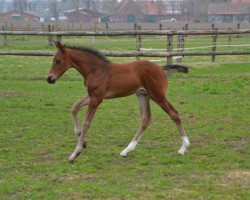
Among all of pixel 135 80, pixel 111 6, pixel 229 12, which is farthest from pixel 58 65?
pixel 111 6

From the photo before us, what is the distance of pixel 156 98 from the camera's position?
659cm

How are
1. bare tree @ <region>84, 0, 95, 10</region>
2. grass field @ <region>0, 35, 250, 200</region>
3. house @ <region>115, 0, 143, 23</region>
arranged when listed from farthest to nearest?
bare tree @ <region>84, 0, 95, 10</region>, house @ <region>115, 0, 143, 23</region>, grass field @ <region>0, 35, 250, 200</region>

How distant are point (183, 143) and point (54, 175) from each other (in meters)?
1.90

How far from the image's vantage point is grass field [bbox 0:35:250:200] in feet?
16.7

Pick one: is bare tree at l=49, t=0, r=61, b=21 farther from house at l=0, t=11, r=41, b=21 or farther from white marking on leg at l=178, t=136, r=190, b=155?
white marking on leg at l=178, t=136, r=190, b=155

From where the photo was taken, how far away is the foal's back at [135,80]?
21.5 feet

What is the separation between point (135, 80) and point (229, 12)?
241 feet

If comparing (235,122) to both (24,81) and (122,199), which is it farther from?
(24,81)

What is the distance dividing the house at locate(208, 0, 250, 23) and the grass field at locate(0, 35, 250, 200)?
66957 millimetres

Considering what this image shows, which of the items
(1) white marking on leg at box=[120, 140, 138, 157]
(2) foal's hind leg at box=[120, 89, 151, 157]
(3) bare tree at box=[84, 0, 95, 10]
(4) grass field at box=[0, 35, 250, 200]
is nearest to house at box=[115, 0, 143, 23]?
(3) bare tree at box=[84, 0, 95, 10]

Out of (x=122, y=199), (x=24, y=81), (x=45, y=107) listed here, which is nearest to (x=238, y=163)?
Answer: (x=122, y=199)

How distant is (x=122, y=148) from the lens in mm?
6891

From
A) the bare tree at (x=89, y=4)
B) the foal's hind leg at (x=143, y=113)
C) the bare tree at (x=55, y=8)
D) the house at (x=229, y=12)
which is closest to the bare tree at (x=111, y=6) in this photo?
the bare tree at (x=89, y=4)

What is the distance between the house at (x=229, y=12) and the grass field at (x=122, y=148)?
220 feet
